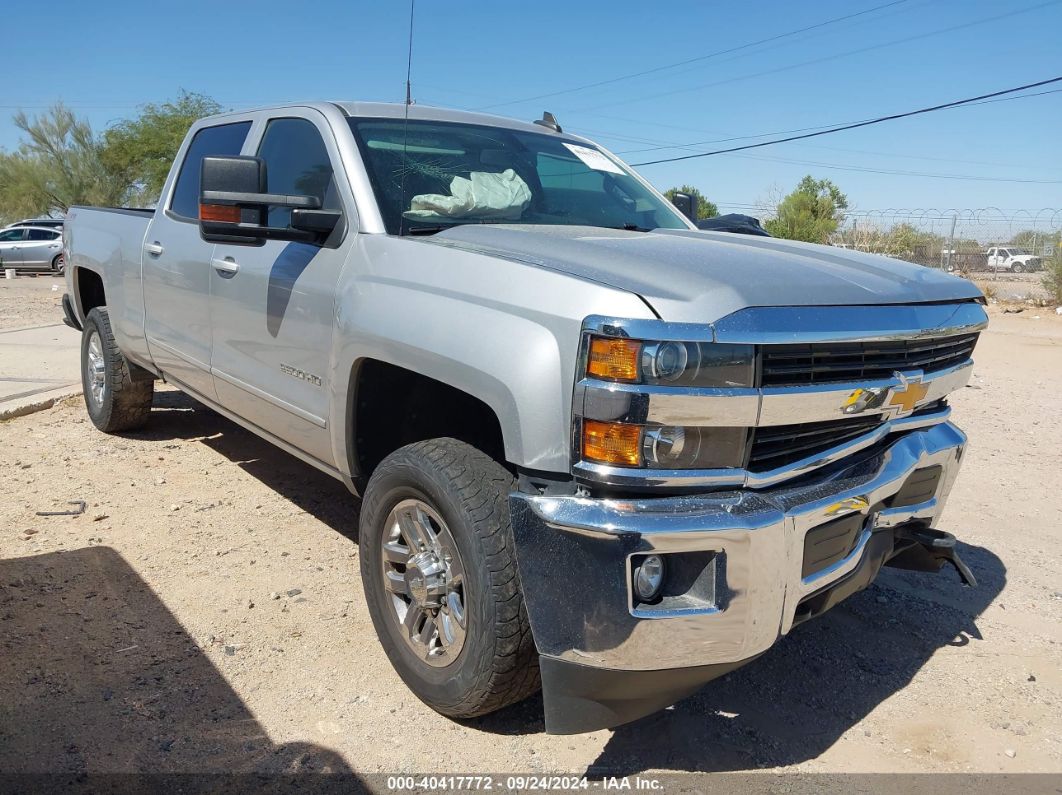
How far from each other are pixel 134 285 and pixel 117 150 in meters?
42.0

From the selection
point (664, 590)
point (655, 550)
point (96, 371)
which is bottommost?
point (96, 371)

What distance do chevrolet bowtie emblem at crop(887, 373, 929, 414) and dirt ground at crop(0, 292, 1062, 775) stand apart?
1.06 metres

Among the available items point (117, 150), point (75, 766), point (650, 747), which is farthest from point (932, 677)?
point (117, 150)

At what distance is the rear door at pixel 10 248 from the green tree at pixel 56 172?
63.6 ft

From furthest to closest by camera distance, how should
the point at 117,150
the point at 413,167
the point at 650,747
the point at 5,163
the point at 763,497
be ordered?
the point at 5,163 → the point at 117,150 → the point at 413,167 → the point at 650,747 → the point at 763,497

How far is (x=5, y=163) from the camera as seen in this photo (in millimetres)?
47688

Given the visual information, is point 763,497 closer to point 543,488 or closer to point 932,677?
point 543,488

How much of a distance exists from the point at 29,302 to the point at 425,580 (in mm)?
16768

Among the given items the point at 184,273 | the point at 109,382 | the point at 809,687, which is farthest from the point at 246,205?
the point at 109,382

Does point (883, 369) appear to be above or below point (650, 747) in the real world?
above

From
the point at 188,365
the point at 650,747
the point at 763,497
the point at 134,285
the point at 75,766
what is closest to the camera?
the point at 763,497

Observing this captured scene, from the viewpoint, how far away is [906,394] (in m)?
2.72

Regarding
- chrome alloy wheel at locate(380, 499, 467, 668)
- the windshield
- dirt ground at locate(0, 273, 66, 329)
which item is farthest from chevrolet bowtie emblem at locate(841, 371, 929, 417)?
dirt ground at locate(0, 273, 66, 329)

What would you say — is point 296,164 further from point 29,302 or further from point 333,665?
point 29,302
